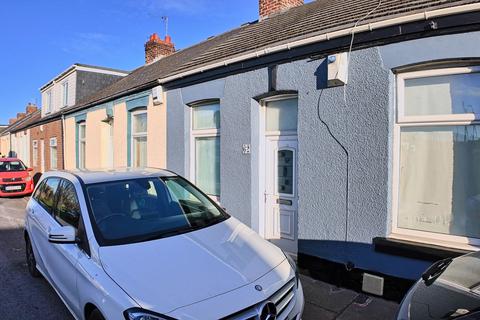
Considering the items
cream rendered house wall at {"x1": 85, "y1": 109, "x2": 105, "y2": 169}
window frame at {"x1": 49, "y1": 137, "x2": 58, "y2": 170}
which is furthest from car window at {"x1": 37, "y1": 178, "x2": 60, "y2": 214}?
window frame at {"x1": 49, "y1": 137, "x2": 58, "y2": 170}

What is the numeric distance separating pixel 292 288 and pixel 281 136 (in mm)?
3356

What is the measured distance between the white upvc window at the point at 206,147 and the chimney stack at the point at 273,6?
11.0 ft

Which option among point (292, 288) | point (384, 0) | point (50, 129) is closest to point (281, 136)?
point (384, 0)

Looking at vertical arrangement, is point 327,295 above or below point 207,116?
below

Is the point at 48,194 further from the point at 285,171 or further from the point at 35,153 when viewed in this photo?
the point at 35,153

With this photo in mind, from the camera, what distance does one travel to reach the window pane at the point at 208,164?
7359mm

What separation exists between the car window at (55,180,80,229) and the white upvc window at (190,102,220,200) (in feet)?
Result: 11.5

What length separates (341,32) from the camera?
484 cm

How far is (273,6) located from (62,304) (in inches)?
314

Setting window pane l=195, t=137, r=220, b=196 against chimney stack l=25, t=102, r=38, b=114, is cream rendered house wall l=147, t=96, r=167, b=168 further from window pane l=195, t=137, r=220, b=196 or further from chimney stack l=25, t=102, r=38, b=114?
chimney stack l=25, t=102, r=38, b=114

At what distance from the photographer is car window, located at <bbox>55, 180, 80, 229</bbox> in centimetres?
361

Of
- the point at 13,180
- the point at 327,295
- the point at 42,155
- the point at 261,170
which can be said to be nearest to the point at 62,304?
the point at 327,295

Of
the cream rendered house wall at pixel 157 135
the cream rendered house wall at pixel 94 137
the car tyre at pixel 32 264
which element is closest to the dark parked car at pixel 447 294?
the car tyre at pixel 32 264

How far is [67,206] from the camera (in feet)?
12.8
